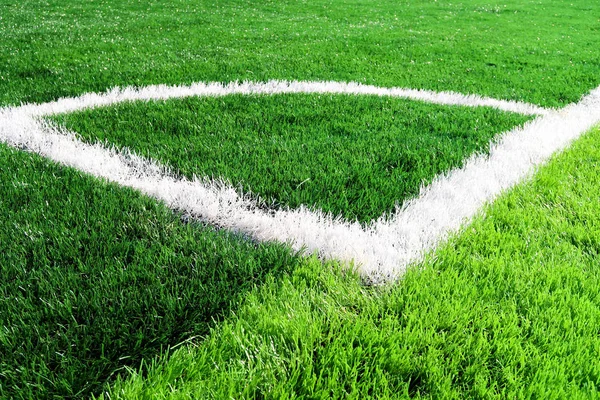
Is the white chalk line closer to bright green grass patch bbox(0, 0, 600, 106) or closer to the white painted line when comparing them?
the white painted line

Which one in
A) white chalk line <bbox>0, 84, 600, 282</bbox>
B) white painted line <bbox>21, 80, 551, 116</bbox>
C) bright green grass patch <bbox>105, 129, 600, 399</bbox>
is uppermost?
white painted line <bbox>21, 80, 551, 116</bbox>

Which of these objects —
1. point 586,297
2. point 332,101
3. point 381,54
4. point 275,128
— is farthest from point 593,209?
point 381,54

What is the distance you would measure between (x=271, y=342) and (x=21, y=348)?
0.76m

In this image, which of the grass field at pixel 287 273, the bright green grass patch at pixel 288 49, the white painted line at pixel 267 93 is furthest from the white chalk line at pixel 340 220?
the bright green grass patch at pixel 288 49

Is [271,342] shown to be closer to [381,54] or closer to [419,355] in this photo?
[419,355]

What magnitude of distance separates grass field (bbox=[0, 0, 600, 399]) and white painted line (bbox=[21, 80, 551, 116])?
0.33 meters

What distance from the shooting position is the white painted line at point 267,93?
443cm

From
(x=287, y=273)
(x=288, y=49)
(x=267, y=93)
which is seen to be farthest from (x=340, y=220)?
(x=288, y=49)

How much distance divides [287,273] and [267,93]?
320cm

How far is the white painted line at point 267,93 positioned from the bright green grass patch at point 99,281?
2141 mm

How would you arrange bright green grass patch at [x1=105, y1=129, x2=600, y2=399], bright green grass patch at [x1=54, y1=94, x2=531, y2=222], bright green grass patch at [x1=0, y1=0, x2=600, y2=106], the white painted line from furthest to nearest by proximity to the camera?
bright green grass patch at [x1=0, y1=0, x2=600, y2=106], the white painted line, bright green grass patch at [x1=54, y1=94, x2=531, y2=222], bright green grass patch at [x1=105, y1=129, x2=600, y2=399]

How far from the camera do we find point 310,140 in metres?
3.40

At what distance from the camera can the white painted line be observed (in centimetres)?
443

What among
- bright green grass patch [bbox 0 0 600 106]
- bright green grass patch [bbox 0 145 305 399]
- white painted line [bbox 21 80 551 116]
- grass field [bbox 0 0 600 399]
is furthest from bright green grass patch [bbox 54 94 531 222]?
bright green grass patch [bbox 0 0 600 106]
